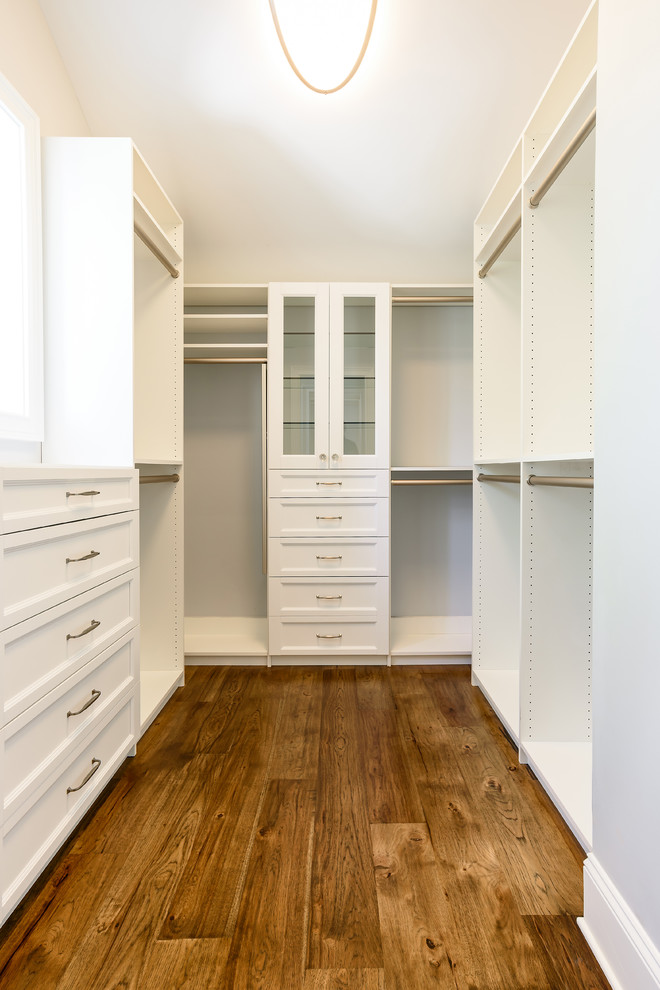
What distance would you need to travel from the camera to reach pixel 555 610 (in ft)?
6.32

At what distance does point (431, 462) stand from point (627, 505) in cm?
230

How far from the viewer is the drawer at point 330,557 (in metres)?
2.90

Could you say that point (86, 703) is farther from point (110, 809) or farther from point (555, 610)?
point (555, 610)

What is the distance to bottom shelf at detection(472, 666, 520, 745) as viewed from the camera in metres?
2.11

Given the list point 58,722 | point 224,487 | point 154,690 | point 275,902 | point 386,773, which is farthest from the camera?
point 224,487

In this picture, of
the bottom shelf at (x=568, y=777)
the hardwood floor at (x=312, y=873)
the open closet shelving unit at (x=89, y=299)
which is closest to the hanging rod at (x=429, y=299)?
the open closet shelving unit at (x=89, y=299)

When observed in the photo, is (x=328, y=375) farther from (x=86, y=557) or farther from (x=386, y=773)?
(x=386, y=773)

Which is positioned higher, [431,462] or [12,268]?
[12,268]

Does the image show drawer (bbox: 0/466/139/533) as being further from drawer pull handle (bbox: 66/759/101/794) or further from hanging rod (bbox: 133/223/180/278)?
hanging rod (bbox: 133/223/180/278)

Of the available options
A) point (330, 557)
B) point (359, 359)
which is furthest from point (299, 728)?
point (359, 359)

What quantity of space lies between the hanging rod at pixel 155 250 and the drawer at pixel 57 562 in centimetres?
103

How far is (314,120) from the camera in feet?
8.57

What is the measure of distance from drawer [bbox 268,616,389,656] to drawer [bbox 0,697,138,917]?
109 cm

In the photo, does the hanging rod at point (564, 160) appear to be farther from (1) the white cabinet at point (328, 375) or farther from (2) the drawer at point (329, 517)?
(2) the drawer at point (329, 517)
